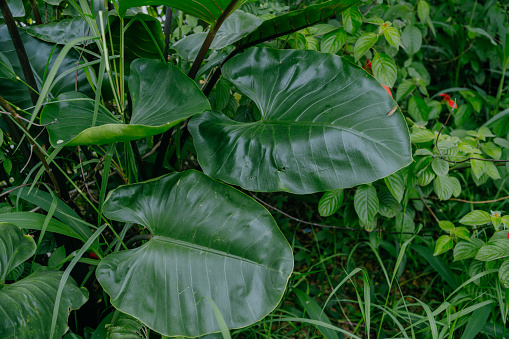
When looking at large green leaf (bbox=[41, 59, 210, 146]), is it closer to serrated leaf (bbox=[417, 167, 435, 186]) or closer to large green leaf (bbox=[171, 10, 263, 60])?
large green leaf (bbox=[171, 10, 263, 60])

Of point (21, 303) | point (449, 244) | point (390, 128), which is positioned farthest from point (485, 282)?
point (21, 303)

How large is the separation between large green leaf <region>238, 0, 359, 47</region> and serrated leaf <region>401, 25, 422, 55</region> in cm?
69

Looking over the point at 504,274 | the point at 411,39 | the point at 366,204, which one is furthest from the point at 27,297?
the point at 411,39

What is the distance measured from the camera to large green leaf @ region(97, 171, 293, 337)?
762mm

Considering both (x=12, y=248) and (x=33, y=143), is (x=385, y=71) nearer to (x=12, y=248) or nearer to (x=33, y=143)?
(x=33, y=143)

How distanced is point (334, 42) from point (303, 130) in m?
→ 0.43

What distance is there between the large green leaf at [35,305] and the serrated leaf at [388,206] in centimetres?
93

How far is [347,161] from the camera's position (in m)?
0.83

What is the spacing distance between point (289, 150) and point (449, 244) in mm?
631

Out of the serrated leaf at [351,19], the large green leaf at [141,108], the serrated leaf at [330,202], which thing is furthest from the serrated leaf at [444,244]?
the large green leaf at [141,108]

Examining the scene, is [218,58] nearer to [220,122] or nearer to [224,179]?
[220,122]

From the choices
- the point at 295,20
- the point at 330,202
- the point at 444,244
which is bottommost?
the point at 444,244

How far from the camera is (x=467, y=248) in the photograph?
108 centimetres

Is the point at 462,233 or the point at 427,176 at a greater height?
the point at 427,176
